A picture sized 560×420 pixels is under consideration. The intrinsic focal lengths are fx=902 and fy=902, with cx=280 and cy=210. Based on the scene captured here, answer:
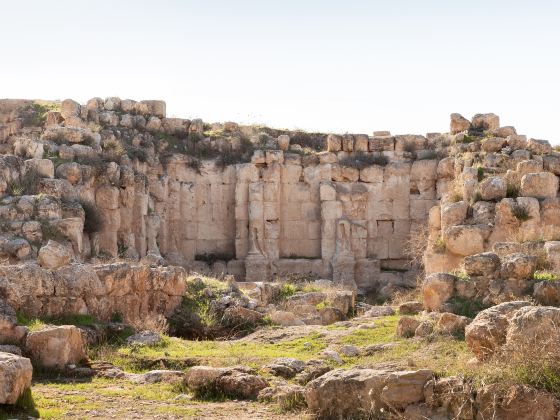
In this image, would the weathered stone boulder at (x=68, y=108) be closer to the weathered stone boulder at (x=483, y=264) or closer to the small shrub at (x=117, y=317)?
the small shrub at (x=117, y=317)

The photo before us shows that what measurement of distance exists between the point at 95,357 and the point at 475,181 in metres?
10.5

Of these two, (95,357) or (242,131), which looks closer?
(95,357)

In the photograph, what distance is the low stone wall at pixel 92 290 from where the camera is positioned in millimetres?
13648

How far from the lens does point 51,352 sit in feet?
39.5

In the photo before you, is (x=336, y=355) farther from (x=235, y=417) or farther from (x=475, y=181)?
(x=475, y=181)

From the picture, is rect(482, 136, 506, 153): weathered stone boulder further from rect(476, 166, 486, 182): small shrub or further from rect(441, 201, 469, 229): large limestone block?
rect(441, 201, 469, 229): large limestone block

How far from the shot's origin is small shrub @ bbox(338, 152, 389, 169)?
27.8 metres

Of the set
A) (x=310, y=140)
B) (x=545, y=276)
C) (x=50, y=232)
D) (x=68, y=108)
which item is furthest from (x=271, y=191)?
(x=545, y=276)

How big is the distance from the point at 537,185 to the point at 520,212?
3.15 ft

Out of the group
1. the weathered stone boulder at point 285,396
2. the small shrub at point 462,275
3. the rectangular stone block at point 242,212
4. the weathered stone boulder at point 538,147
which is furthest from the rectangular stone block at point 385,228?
the weathered stone boulder at point 285,396

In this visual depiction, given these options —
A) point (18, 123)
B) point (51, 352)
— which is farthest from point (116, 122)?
point (51, 352)

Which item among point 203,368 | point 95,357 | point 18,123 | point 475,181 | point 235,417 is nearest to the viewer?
point 235,417

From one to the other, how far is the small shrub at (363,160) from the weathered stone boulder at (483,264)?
14050 mm

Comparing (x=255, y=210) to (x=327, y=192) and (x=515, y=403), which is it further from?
(x=515, y=403)
